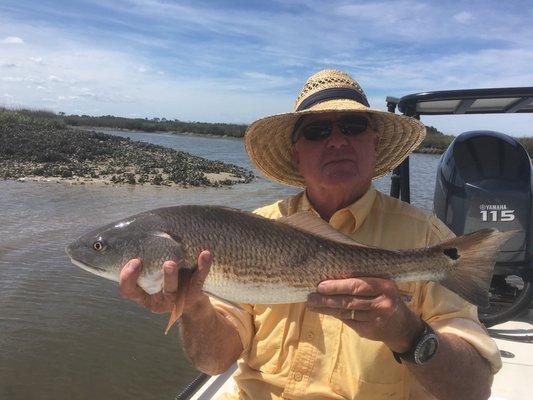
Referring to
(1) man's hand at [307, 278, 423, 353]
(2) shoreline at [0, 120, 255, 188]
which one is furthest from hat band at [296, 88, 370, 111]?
(2) shoreline at [0, 120, 255, 188]

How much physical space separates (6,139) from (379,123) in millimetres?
32654

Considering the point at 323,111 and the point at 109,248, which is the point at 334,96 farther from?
the point at 109,248

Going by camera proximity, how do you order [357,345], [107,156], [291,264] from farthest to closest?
[107,156] < [357,345] < [291,264]

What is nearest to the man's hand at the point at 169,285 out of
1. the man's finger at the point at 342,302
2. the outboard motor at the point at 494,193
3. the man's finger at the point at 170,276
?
the man's finger at the point at 170,276

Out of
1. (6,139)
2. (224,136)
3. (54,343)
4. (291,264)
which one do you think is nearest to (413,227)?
(291,264)

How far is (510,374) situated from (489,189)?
1.74 meters

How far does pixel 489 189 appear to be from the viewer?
4840 mm

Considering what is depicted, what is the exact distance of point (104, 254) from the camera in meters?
2.66

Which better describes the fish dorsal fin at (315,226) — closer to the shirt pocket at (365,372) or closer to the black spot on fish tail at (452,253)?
the black spot on fish tail at (452,253)

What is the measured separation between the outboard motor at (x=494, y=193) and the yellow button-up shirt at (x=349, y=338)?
82.0 inches

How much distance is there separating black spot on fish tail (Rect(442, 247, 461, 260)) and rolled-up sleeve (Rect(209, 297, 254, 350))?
4.14ft

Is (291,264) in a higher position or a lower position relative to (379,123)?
lower

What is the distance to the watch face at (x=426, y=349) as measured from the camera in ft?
7.93

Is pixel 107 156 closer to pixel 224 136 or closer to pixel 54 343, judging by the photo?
pixel 54 343
